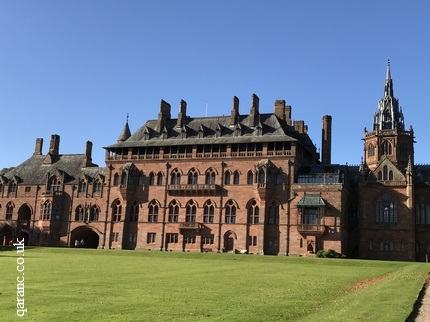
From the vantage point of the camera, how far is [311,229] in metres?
60.8

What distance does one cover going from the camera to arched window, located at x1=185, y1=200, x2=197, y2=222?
69500mm

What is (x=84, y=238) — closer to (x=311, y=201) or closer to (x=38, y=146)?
(x=38, y=146)

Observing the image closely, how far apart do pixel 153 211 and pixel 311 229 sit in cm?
2430

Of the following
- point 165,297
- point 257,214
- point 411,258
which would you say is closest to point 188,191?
point 257,214

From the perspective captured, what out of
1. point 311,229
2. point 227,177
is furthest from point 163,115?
point 311,229

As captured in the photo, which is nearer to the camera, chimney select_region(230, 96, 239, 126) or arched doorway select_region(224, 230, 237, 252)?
arched doorway select_region(224, 230, 237, 252)

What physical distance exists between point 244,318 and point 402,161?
60895 millimetres

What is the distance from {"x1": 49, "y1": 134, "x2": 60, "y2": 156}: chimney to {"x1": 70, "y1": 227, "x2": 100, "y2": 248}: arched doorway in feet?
55.2

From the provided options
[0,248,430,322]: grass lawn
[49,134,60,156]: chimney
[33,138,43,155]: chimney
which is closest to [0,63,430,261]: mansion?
[49,134,60,156]: chimney

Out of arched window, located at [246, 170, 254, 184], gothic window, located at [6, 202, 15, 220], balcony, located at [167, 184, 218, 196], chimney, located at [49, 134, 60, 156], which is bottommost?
gothic window, located at [6, 202, 15, 220]

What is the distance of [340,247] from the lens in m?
59.5

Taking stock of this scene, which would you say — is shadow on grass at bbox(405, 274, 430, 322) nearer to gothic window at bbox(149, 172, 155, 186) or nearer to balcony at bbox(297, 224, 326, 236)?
balcony at bbox(297, 224, 326, 236)

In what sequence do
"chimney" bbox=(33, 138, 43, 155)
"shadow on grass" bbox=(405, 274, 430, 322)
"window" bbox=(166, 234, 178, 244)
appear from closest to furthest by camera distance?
"shadow on grass" bbox=(405, 274, 430, 322) < "window" bbox=(166, 234, 178, 244) < "chimney" bbox=(33, 138, 43, 155)

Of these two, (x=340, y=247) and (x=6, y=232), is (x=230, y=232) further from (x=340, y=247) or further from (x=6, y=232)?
(x=6, y=232)
